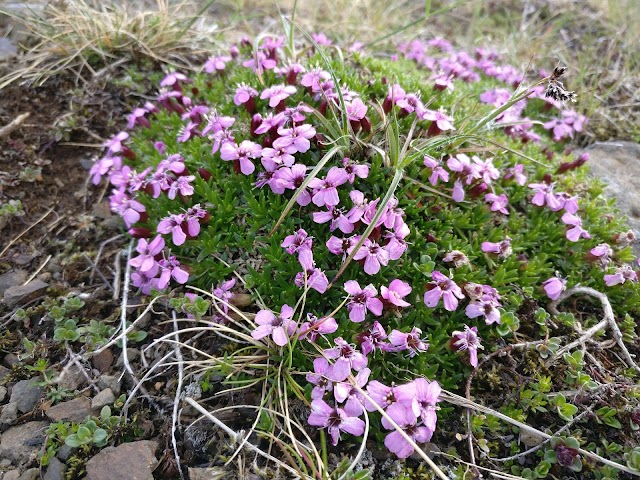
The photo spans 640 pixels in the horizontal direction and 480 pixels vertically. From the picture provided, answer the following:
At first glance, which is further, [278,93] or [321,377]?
[278,93]

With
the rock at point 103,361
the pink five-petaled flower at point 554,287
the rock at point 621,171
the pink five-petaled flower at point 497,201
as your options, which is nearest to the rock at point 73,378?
the rock at point 103,361

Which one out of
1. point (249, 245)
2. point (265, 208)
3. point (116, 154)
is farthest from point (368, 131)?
point (116, 154)

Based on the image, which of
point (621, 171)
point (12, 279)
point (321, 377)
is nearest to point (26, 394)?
point (12, 279)

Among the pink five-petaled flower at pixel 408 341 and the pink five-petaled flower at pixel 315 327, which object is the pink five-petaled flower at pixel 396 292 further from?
the pink five-petaled flower at pixel 315 327

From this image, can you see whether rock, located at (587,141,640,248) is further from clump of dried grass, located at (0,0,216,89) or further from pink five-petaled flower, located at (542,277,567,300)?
clump of dried grass, located at (0,0,216,89)

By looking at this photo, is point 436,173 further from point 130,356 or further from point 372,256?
point 130,356

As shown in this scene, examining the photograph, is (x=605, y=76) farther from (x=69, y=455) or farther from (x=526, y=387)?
(x=69, y=455)
